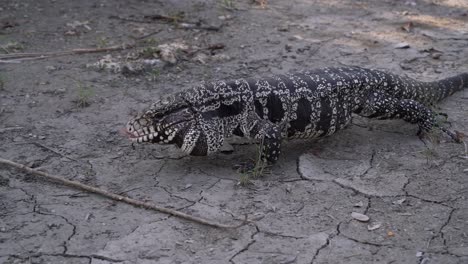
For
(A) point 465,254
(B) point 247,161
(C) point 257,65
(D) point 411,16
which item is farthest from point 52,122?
(D) point 411,16

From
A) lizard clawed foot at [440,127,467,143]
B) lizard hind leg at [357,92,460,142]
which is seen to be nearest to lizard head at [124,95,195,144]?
lizard hind leg at [357,92,460,142]

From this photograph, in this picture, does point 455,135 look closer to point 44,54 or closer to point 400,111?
point 400,111

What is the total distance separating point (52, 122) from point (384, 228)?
3.42 metres

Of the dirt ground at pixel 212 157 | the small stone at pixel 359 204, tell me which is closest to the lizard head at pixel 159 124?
the dirt ground at pixel 212 157

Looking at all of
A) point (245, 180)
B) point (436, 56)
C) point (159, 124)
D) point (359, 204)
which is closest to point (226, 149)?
point (245, 180)

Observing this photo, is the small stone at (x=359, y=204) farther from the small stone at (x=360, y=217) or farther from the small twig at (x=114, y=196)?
the small twig at (x=114, y=196)

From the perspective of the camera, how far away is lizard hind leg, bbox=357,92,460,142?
19.0 ft

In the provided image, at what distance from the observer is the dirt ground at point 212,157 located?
423 cm

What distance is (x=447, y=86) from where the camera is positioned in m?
6.54

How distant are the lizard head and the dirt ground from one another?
0.34 m

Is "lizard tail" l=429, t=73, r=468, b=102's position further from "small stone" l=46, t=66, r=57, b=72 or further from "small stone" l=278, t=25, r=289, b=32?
"small stone" l=46, t=66, r=57, b=72

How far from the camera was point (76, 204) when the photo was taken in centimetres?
470

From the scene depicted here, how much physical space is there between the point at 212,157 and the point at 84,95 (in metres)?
1.81

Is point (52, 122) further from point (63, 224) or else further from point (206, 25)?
point (206, 25)
